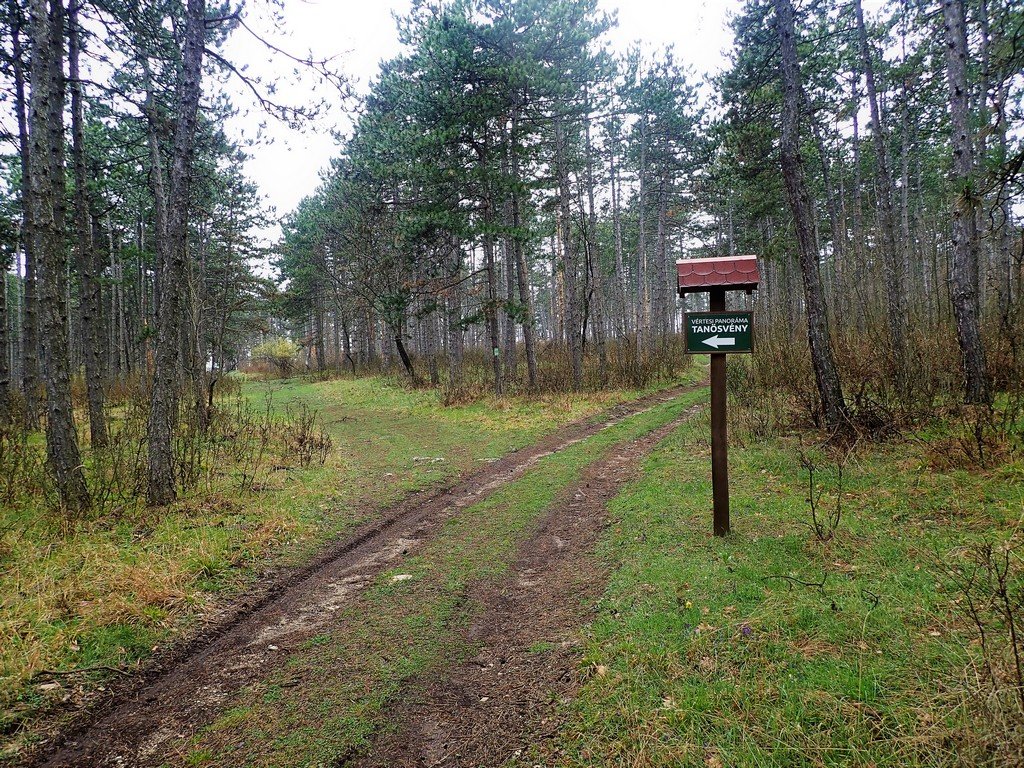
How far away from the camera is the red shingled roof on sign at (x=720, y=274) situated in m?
4.98

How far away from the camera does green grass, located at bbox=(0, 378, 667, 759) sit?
3.59 metres

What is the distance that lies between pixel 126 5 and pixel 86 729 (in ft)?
36.2

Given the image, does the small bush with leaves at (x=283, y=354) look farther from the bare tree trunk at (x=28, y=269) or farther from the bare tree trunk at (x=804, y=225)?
the bare tree trunk at (x=804, y=225)

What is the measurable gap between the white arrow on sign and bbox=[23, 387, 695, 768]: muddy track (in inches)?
164

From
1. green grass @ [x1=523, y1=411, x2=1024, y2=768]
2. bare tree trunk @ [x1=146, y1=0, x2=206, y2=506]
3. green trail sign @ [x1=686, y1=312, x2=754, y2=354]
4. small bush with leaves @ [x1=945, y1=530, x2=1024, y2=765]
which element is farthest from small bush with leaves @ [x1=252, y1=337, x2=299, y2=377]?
small bush with leaves @ [x1=945, y1=530, x2=1024, y2=765]

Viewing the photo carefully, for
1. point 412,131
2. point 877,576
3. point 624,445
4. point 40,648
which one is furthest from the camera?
point 412,131

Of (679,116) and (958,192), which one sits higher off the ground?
(679,116)

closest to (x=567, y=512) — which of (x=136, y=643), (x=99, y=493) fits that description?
(x=136, y=643)

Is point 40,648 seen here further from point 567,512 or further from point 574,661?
point 567,512

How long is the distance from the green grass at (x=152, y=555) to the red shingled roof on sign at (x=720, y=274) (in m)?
5.30

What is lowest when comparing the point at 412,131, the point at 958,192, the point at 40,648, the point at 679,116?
the point at 40,648

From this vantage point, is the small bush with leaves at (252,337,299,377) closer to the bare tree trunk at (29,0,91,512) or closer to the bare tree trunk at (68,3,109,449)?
the bare tree trunk at (68,3,109,449)

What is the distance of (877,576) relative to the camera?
3.88 metres

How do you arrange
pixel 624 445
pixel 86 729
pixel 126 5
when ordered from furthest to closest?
1. pixel 624 445
2. pixel 126 5
3. pixel 86 729
